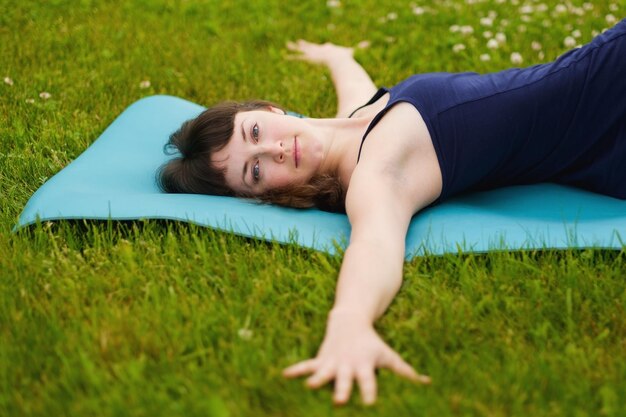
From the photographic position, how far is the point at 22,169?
Result: 3328mm

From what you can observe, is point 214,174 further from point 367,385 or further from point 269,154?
point 367,385

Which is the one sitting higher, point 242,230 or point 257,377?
point 242,230

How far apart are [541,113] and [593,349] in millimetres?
1149

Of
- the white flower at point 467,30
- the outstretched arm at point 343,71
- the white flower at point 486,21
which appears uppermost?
the white flower at point 486,21

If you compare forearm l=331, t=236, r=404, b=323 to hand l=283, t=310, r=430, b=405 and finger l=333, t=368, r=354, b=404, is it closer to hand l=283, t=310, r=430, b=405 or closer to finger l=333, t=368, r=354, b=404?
hand l=283, t=310, r=430, b=405

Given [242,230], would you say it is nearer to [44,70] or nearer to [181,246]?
[181,246]

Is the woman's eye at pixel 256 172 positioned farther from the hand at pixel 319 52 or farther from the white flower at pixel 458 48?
the white flower at pixel 458 48

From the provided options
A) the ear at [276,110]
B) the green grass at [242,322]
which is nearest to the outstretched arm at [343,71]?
the ear at [276,110]

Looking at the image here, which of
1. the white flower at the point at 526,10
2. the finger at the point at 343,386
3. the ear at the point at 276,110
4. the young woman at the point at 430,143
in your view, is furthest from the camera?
the white flower at the point at 526,10

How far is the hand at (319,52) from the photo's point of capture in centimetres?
462

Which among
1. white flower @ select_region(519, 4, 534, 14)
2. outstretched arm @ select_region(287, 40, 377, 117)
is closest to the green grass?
outstretched arm @ select_region(287, 40, 377, 117)

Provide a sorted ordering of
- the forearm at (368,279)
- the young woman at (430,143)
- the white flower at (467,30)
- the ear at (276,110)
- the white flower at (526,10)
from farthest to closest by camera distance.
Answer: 1. the white flower at (526,10)
2. the white flower at (467,30)
3. the ear at (276,110)
4. the young woman at (430,143)
5. the forearm at (368,279)

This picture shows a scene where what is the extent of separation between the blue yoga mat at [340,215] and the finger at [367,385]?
2.44 ft

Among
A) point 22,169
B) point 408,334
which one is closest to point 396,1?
point 22,169
